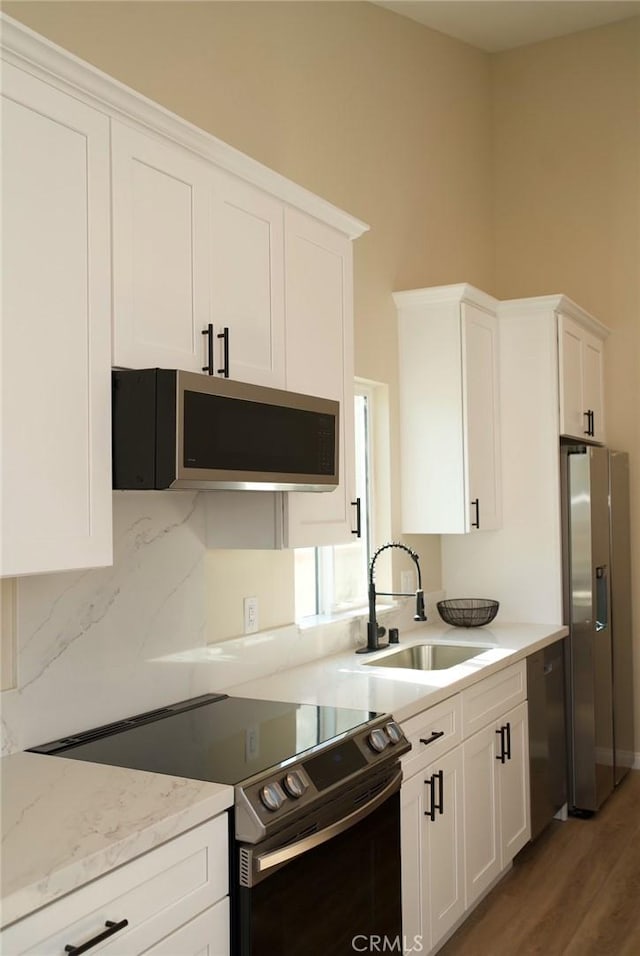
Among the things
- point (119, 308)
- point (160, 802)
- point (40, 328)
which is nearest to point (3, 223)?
point (40, 328)

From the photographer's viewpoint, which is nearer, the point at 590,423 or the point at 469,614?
the point at 469,614

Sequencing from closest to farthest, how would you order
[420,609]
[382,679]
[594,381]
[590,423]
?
[382,679] < [420,609] < [590,423] < [594,381]

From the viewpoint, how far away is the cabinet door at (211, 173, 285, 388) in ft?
7.62

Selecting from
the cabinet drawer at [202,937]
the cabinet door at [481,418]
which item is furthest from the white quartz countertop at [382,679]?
the cabinet drawer at [202,937]

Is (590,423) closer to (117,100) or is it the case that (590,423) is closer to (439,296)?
(439,296)

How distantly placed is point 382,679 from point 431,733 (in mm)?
269

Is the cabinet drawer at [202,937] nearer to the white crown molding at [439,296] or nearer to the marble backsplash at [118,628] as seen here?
the marble backsplash at [118,628]

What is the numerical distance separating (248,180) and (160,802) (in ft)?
5.38

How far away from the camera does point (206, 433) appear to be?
2.04 m

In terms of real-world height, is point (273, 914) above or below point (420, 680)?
below

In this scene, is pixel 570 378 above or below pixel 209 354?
above

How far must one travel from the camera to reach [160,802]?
1.72 meters

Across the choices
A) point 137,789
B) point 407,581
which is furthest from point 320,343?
point 407,581

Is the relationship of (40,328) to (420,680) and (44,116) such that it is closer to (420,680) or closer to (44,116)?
(44,116)
